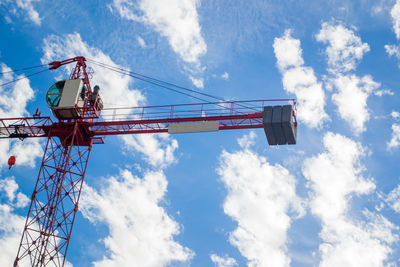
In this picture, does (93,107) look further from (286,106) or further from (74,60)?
(286,106)

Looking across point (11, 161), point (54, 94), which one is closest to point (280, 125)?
point (54, 94)

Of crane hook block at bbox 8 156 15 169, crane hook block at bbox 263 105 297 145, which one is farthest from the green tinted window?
crane hook block at bbox 263 105 297 145

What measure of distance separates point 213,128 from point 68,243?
17498 millimetres

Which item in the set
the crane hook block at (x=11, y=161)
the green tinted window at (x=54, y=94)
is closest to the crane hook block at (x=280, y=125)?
the green tinted window at (x=54, y=94)

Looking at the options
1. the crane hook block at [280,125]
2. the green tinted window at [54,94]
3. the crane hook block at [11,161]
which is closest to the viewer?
the crane hook block at [280,125]

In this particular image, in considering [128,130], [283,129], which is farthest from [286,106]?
[128,130]

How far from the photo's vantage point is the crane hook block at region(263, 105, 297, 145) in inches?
2040

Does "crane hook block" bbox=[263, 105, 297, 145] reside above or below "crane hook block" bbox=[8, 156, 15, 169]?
above

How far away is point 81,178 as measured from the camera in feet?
186

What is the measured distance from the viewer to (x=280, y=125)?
171ft

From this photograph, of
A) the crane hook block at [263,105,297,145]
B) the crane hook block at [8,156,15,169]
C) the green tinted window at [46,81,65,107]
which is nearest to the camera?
the crane hook block at [263,105,297,145]

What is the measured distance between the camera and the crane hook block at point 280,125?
51.8 metres

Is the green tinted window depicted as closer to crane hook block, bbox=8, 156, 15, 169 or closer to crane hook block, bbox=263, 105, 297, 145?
crane hook block, bbox=8, 156, 15, 169

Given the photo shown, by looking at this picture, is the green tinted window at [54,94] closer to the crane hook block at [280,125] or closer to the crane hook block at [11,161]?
the crane hook block at [11,161]
